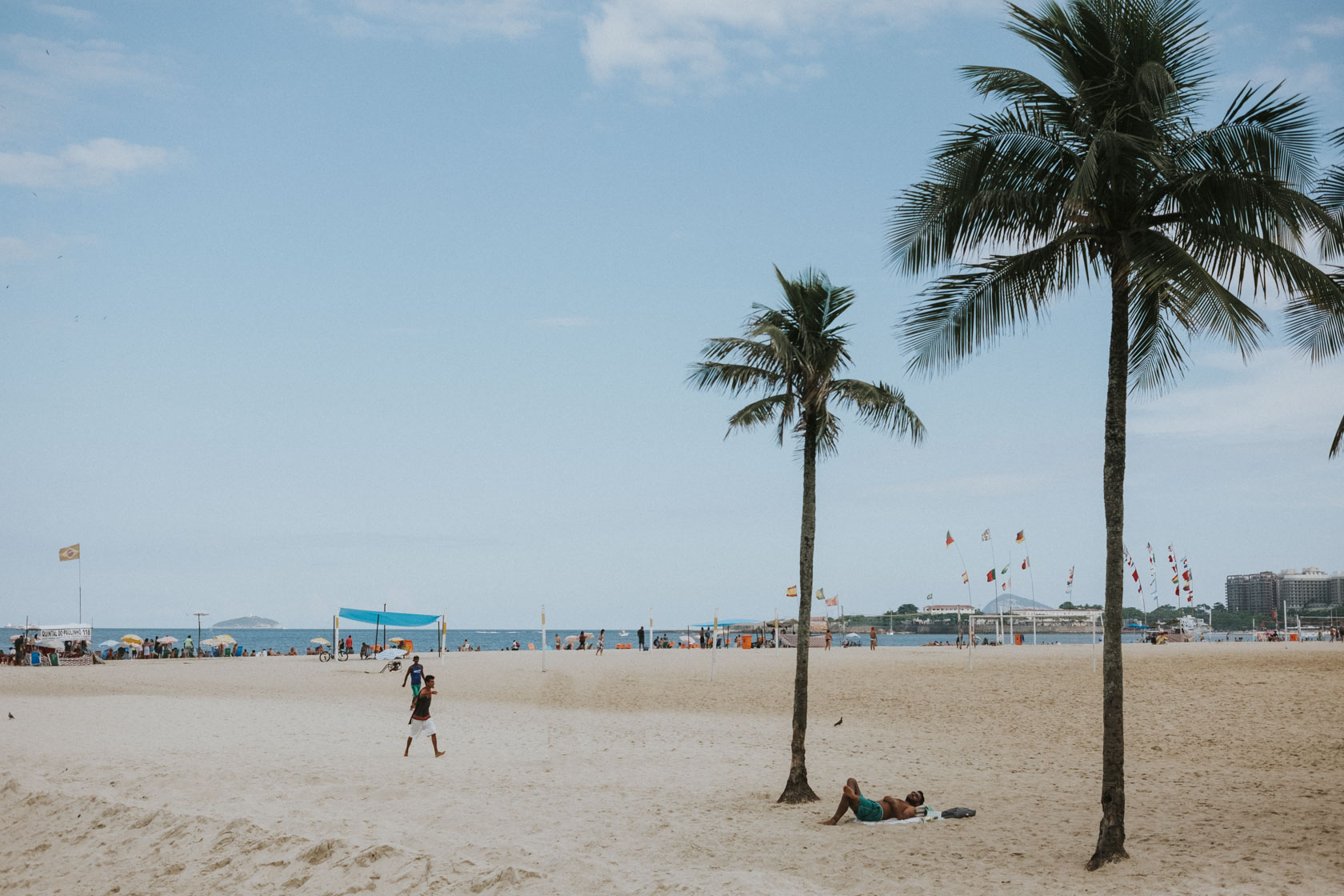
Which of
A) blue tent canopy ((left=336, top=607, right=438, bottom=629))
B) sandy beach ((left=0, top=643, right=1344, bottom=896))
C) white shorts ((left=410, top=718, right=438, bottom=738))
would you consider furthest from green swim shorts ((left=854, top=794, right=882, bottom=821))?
blue tent canopy ((left=336, top=607, right=438, bottom=629))

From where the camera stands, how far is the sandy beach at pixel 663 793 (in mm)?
8719

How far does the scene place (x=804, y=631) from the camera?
11.8m

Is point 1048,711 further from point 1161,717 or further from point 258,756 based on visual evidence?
point 258,756

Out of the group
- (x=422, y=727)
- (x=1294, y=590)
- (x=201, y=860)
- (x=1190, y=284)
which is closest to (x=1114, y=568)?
(x=1190, y=284)

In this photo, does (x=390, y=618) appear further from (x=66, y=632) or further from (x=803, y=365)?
(x=803, y=365)

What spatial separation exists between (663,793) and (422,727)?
4589 mm

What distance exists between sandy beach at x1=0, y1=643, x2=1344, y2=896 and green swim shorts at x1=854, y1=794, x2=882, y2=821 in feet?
0.44

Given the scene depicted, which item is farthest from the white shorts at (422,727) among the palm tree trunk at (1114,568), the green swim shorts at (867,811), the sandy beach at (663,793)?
the palm tree trunk at (1114,568)

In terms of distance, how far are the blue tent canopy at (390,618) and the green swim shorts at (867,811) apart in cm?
3913

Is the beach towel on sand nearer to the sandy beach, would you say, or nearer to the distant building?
the sandy beach

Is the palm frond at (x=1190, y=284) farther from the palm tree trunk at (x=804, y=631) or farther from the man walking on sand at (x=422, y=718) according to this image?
the man walking on sand at (x=422, y=718)

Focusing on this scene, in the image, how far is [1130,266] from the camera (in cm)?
816

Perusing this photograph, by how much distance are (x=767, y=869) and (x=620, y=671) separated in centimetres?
2891

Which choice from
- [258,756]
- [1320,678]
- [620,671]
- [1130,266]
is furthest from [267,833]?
[620,671]
